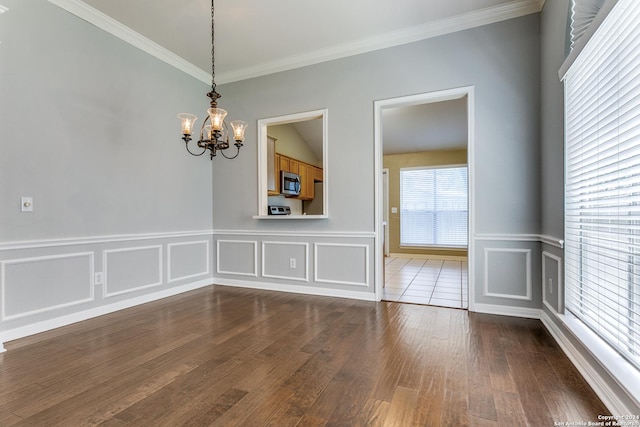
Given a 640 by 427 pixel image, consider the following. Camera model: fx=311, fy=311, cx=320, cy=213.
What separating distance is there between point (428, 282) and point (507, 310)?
158 centimetres

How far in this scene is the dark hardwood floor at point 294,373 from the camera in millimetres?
1591

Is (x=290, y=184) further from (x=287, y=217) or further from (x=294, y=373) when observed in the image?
(x=294, y=373)

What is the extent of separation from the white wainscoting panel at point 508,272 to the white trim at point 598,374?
0.63m

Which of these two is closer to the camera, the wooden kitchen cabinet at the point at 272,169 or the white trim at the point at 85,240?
the white trim at the point at 85,240

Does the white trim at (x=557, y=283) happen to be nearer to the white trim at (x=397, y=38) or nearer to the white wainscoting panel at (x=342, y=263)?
the white wainscoting panel at (x=342, y=263)

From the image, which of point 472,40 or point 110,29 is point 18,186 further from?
point 472,40

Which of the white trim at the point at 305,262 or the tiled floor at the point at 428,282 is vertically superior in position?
the white trim at the point at 305,262

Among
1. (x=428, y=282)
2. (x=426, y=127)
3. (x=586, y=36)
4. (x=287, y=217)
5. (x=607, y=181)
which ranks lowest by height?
(x=428, y=282)

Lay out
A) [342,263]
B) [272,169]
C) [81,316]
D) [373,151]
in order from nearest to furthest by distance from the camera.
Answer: [81,316] < [373,151] < [342,263] < [272,169]

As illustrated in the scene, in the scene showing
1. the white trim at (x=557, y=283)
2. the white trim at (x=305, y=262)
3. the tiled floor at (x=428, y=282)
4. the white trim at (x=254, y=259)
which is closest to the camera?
the white trim at (x=557, y=283)

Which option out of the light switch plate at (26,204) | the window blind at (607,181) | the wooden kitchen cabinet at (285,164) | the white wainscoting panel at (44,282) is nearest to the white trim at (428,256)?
the wooden kitchen cabinet at (285,164)

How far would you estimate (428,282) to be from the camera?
15.3 feet

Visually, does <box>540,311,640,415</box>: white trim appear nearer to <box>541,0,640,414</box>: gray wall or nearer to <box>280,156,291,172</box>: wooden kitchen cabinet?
<box>541,0,640,414</box>: gray wall

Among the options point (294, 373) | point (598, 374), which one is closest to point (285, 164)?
point (294, 373)
